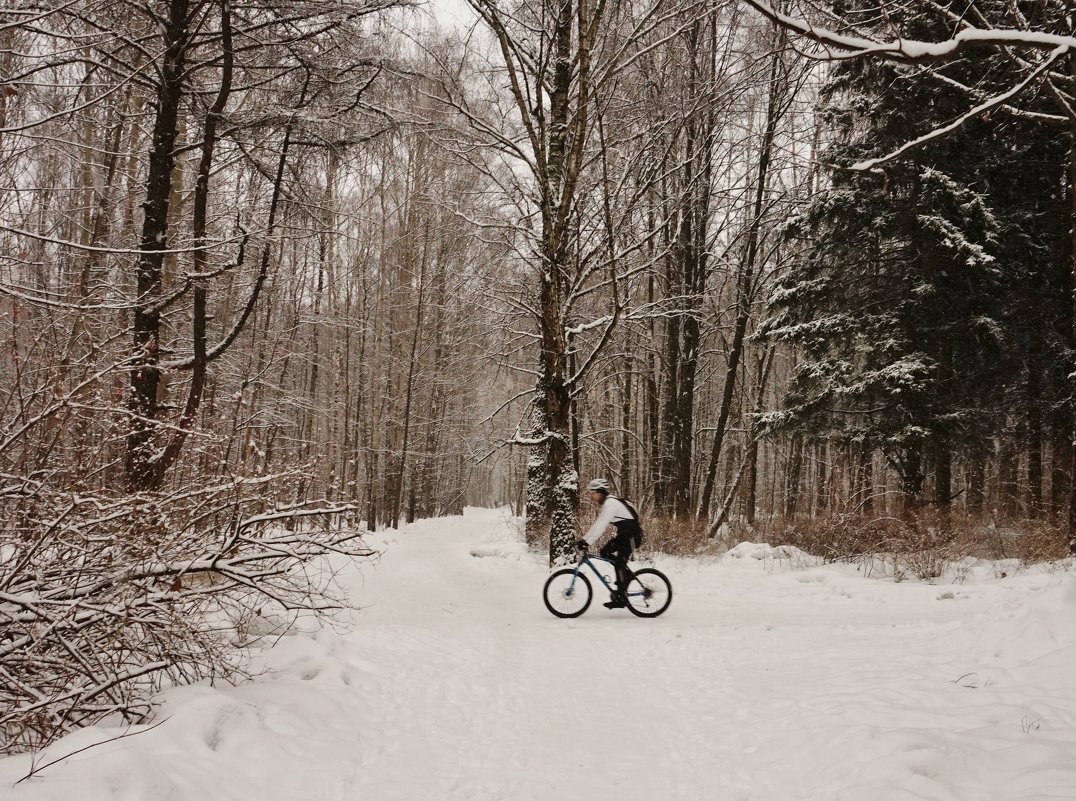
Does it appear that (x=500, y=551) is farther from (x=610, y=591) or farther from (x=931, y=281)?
(x=931, y=281)

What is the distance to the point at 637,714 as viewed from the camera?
5.36 m

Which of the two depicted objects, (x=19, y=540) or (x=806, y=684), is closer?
(x=19, y=540)

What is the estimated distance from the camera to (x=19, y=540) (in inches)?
138

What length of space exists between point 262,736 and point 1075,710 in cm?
570

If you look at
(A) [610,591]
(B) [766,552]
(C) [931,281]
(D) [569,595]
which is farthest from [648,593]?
(C) [931,281]

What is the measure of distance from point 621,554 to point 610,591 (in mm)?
555

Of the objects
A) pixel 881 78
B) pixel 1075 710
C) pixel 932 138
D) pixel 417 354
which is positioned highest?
pixel 881 78

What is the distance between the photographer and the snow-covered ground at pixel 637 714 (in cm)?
360

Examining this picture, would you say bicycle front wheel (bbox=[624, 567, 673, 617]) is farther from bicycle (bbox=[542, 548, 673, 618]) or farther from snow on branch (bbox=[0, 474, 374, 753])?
snow on branch (bbox=[0, 474, 374, 753])

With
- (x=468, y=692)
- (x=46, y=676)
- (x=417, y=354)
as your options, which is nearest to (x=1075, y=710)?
(x=468, y=692)

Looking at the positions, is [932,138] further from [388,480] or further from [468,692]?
[388,480]

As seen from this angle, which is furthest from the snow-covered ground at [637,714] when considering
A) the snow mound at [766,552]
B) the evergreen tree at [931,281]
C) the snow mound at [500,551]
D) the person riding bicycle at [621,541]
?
the snow mound at [500,551]

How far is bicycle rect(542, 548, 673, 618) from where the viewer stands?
8.82 m

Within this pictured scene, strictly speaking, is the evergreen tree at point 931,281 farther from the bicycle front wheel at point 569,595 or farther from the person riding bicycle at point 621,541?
the bicycle front wheel at point 569,595
